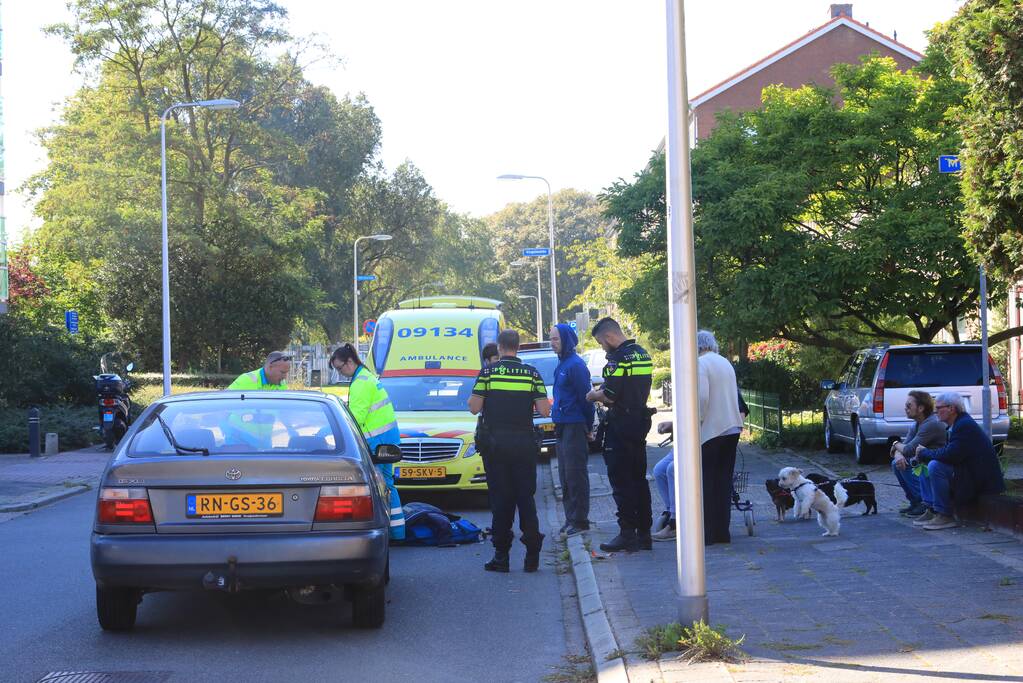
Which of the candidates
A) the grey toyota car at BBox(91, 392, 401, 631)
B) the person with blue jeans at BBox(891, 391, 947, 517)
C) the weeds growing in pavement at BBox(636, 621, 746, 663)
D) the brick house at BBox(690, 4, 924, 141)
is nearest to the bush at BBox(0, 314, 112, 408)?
the person with blue jeans at BBox(891, 391, 947, 517)

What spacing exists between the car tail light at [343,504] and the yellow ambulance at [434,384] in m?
6.38

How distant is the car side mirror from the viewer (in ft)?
30.7

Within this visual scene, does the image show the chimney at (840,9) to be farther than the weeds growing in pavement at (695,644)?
Yes

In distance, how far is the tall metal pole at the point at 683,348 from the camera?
6539mm

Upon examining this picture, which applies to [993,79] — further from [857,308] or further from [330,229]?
[330,229]

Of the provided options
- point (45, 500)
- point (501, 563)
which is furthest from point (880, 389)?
point (45, 500)

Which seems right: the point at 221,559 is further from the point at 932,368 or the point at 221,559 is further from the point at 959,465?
the point at 932,368

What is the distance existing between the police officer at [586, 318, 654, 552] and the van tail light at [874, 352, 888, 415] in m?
7.90

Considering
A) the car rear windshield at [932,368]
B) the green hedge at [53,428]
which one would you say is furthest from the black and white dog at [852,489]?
the green hedge at [53,428]

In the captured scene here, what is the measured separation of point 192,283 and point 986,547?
1583 inches

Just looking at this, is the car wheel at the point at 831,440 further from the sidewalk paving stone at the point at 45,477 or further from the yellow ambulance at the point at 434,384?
the sidewalk paving stone at the point at 45,477

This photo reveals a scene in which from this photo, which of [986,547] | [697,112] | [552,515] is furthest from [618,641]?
[697,112]

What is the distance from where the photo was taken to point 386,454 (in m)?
9.39

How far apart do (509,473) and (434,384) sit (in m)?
6.50
